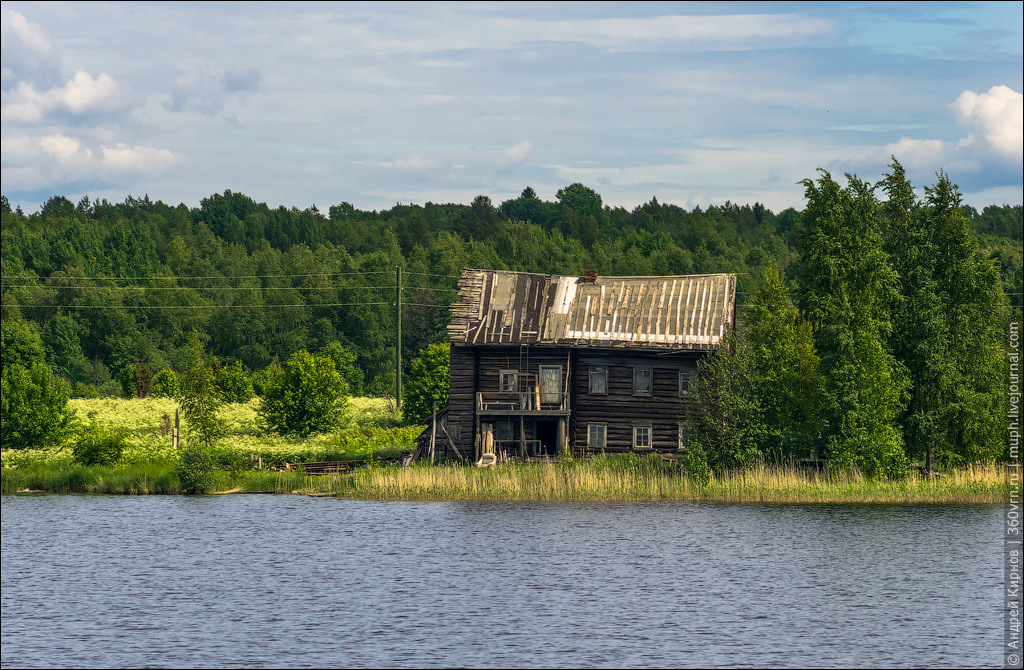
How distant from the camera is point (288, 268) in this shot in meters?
136

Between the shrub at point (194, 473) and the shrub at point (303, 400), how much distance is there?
15.8 metres

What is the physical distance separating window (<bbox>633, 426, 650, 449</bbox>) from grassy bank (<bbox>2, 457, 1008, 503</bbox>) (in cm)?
415

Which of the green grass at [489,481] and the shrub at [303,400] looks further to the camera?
the shrub at [303,400]

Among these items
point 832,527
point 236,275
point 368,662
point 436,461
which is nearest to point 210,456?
point 436,461

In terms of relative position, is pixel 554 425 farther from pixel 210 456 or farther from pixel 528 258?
pixel 528 258

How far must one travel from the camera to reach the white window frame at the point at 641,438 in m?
52.9

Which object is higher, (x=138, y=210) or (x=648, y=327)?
(x=138, y=210)

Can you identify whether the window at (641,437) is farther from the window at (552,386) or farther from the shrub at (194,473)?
the shrub at (194,473)

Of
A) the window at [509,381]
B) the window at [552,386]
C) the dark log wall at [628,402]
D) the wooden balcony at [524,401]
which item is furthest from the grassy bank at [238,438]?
the dark log wall at [628,402]

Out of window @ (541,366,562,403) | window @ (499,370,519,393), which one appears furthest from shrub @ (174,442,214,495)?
window @ (541,366,562,403)

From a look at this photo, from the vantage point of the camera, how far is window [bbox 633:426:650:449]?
52.9 metres

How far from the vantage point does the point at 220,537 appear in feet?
120

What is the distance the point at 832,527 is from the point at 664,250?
10246 centimetres

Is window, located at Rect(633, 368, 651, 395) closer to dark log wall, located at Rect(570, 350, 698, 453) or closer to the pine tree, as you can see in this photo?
dark log wall, located at Rect(570, 350, 698, 453)
